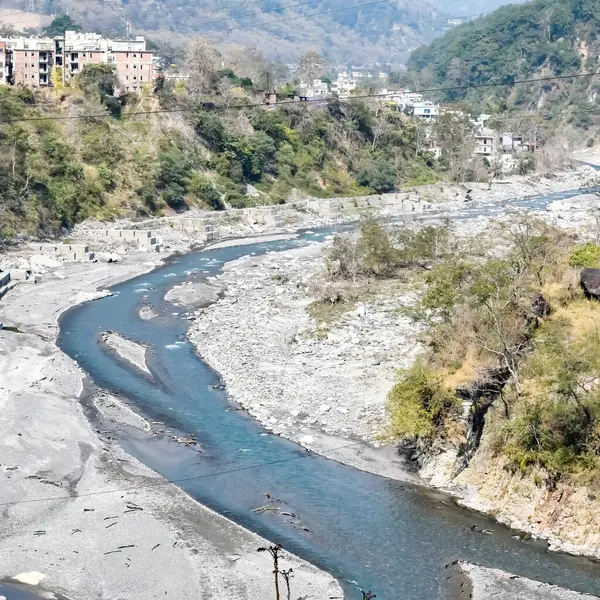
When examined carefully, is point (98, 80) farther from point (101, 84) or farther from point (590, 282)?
point (590, 282)

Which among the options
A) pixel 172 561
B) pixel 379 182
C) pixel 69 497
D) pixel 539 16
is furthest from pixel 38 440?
pixel 539 16

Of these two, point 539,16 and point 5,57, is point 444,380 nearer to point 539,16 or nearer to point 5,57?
point 5,57

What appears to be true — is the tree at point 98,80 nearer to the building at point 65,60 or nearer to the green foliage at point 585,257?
the building at point 65,60

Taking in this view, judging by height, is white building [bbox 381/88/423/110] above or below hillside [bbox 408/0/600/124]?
below

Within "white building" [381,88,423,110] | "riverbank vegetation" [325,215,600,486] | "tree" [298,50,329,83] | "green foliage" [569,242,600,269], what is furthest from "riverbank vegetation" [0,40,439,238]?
"riverbank vegetation" [325,215,600,486]

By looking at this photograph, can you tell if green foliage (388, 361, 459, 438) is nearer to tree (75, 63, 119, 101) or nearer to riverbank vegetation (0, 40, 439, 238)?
riverbank vegetation (0, 40, 439, 238)

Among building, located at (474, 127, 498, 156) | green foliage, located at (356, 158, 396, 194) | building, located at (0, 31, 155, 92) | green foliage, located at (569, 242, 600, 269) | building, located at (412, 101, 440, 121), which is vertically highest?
building, located at (0, 31, 155, 92)

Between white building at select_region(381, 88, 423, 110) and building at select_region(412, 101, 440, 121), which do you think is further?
building at select_region(412, 101, 440, 121)
